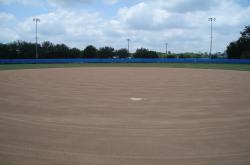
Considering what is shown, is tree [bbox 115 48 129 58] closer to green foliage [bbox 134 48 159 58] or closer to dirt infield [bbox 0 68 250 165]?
green foliage [bbox 134 48 159 58]

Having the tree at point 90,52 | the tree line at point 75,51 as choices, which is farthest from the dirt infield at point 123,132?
the tree at point 90,52

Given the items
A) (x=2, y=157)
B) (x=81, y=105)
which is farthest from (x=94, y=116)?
(x=2, y=157)

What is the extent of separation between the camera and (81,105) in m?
11.5

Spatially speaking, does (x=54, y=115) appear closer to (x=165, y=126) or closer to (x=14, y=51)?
(x=165, y=126)

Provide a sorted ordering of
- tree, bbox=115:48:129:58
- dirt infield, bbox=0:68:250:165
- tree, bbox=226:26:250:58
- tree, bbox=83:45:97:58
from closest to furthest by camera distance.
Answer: dirt infield, bbox=0:68:250:165, tree, bbox=226:26:250:58, tree, bbox=83:45:97:58, tree, bbox=115:48:129:58

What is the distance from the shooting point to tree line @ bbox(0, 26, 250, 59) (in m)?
84.6

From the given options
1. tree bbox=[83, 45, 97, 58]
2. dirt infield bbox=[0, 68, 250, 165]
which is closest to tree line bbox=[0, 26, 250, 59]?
tree bbox=[83, 45, 97, 58]

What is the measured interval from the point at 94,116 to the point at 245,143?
4.83 m

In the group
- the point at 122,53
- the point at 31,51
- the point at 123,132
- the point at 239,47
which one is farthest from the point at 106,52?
the point at 123,132

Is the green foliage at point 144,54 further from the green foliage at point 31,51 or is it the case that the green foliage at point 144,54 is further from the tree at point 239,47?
the tree at point 239,47

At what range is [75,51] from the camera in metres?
92.8

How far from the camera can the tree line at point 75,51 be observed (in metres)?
84.6

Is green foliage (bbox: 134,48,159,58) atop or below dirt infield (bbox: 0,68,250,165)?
atop

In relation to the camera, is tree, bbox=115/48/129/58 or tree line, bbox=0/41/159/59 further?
tree, bbox=115/48/129/58
